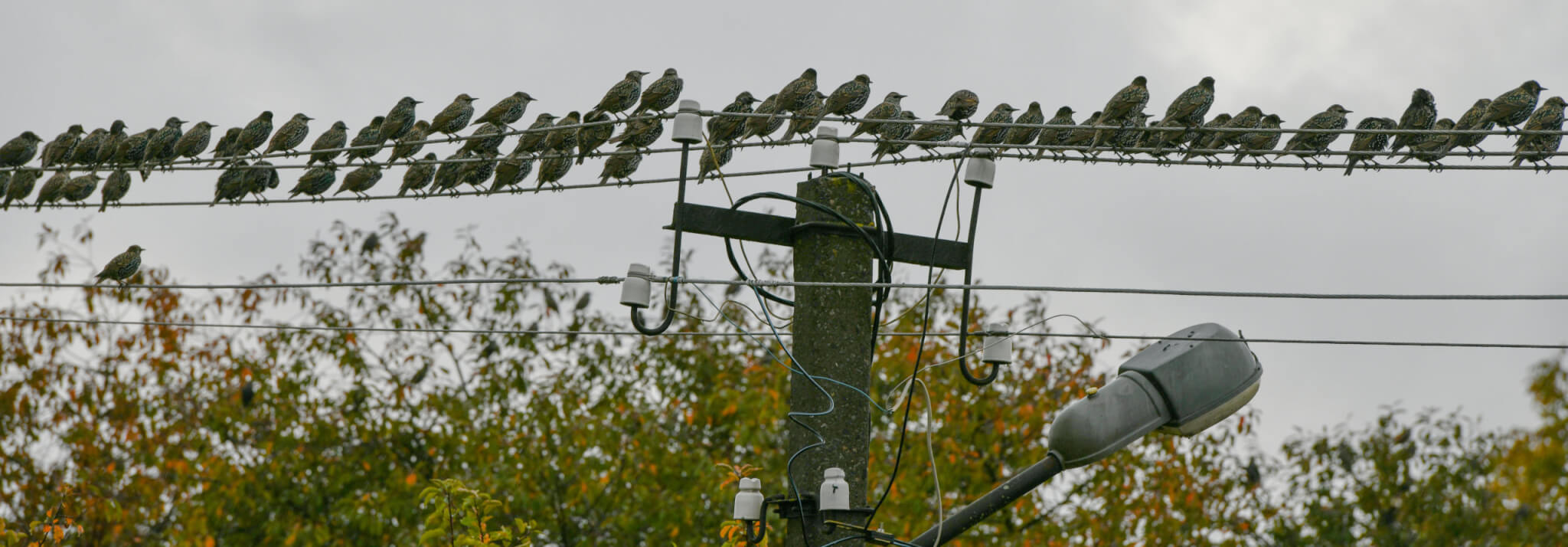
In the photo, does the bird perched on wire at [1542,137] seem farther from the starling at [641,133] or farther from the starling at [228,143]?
the starling at [228,143]

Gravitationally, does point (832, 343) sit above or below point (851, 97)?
below

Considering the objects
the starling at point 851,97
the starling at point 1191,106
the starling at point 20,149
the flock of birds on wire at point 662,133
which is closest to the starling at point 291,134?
the flock of birds on wire at point 662,133

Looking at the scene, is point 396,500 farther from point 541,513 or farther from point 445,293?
point 445,293

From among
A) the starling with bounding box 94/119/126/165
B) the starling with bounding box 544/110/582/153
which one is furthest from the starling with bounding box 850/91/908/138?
the starling with bounding box 94/119/126/165

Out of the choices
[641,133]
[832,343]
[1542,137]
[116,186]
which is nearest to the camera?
[832,343]

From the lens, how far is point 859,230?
558 centimetres

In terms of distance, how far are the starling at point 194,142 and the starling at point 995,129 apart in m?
5.65

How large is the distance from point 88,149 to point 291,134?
1.44m

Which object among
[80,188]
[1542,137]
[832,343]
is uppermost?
[80,188]

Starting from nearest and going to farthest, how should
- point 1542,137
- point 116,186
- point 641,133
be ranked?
point 1542,137, point 641,133, point 116,186

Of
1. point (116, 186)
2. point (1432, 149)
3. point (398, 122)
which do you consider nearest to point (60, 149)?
point (116, 186)

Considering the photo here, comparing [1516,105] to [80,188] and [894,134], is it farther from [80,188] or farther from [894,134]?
[80,188]

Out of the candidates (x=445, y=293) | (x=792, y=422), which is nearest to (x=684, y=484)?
(x=445, y=293)

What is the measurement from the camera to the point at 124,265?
999 centimetres
